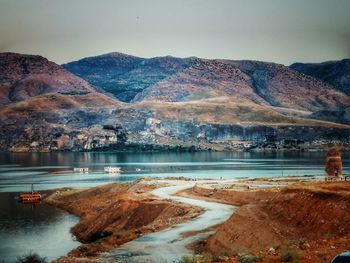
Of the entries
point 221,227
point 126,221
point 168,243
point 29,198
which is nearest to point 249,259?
point 168,243

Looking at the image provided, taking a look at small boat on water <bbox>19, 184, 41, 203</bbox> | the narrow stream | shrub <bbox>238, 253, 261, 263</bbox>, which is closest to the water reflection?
small boat on water <bbox>19, 184, 41, 203</bbox>

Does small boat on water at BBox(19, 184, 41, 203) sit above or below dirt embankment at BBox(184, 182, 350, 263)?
below

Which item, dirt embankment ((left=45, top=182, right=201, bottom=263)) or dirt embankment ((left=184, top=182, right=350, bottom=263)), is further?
dirt embankment ((left=45, top=182, right=201, bottom=263))

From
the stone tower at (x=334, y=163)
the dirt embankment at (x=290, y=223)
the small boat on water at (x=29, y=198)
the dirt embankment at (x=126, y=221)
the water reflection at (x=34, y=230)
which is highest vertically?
the stone tower at (x=334, y=163)

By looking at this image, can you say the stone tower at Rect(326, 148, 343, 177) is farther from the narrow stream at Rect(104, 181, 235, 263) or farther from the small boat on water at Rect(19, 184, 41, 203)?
the small boat on water at Rect(19, 184, 41, 203)

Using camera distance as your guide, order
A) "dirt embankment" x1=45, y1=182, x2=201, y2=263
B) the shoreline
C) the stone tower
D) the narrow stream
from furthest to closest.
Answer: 1. the stone tower
2. "dirt embankment" x1=45, y1=182, x2=201, y2=263
3. the narrow stream
4. the shoreline

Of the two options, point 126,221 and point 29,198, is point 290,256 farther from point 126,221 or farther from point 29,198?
point 29,198

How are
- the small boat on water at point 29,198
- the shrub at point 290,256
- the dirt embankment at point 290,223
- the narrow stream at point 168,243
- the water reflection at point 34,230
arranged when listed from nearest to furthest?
the shrub at point 290,256 → the narrow stream at point 168,243 → the dirt embankment at point 290,223 → the water reflection at point 34,230 → the small boat on water at point 29,198

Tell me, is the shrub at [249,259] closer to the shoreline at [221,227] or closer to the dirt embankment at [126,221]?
the shoreline at [221,227]

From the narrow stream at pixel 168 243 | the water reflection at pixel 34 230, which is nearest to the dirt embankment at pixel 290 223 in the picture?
the narrow stream at pixel 168 243
